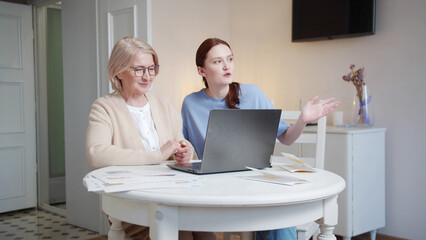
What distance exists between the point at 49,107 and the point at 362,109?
3.42 metres

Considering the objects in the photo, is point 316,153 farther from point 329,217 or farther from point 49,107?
point 49,107

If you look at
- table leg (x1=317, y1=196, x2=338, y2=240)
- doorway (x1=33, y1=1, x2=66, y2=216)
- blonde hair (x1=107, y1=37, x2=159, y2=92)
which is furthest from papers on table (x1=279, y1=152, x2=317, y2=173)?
doorway (x1=33, y1=1, x2=66, y2=216)

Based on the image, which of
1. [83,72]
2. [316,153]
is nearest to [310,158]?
[316,153]

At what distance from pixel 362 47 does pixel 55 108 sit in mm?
3380

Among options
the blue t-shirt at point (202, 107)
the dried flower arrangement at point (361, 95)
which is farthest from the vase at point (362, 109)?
the blue t-shirt at point (202, 107)

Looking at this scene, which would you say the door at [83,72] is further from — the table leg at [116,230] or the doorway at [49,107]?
the table leg at [116,230]

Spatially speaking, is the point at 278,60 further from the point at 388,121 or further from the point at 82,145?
the point at 82,145

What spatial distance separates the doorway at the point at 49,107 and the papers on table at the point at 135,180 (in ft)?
10.6

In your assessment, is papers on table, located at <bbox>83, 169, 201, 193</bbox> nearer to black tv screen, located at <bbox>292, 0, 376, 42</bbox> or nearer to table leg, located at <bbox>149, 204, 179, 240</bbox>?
table leg, located at <bbox>149, 204, 179, 240</bbox>

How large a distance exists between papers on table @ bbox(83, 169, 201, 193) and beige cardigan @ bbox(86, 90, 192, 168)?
0.51ft

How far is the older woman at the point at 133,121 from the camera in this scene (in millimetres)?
1762

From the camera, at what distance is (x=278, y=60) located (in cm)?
389

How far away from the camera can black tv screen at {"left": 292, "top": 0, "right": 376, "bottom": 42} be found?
324cm

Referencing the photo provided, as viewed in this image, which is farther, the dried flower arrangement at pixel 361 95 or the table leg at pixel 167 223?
the dried flower arrangement at pixel 361 95
